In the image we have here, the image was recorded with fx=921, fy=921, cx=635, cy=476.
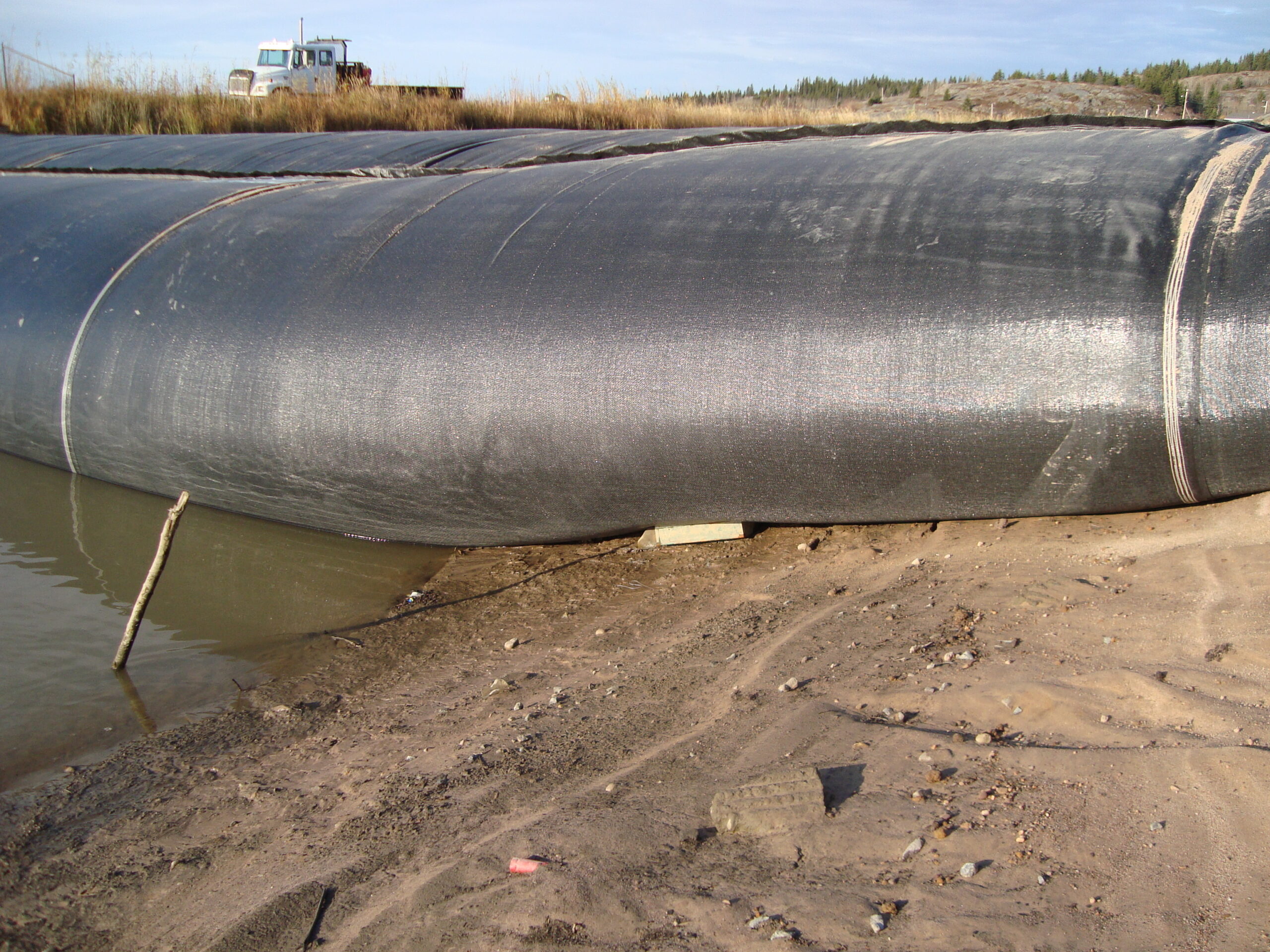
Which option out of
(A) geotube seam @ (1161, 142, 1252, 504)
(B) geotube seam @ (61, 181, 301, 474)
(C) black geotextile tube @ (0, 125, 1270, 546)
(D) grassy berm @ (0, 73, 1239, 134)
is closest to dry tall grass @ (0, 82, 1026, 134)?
(D) grassy berm @ (0, 73, 1239, 134)

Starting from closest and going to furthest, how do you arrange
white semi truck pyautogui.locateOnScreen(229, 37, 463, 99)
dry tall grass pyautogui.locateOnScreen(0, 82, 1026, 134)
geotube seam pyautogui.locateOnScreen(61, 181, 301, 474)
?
geotube seam pyautogui.locateOnScreen(61, 181, 301, 474) < dry tall grass pyautogui.locateOnScreen(0, 82, 1026, 134) < white semi truck pyautogui.locateOnScreen(229, 37, 463, 99)

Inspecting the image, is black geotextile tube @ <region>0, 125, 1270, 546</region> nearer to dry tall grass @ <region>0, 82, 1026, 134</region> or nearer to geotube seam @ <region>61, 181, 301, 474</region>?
geotube seam @ <region>61, 181, 301, 474</region>

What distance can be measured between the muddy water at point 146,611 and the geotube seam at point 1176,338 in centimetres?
251

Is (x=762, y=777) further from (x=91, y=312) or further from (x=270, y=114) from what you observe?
(x=270, y=114)

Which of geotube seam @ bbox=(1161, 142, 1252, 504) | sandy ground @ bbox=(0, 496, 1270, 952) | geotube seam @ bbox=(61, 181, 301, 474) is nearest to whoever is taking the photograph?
sandy ground @ bbox=(0, 496, 1270, 952)

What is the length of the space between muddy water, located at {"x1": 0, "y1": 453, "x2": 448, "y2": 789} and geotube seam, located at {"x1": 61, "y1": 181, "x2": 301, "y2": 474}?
10.5 inches

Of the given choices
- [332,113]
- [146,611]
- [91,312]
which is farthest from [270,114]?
[146,611]

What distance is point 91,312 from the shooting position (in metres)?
4.34

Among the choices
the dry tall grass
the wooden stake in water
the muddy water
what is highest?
the dry tall grass

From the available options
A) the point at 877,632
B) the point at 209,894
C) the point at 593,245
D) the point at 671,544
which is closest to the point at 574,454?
the point at 671,544

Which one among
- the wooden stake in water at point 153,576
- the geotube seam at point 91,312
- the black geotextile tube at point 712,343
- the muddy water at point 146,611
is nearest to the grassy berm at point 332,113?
the geotube seam at point 91,312

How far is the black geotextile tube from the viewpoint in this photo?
8.23 ft

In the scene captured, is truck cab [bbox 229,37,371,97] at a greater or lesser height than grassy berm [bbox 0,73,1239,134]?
greater

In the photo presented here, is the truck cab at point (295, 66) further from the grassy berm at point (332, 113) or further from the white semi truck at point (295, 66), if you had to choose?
the grassy berm at point (332, 113)
